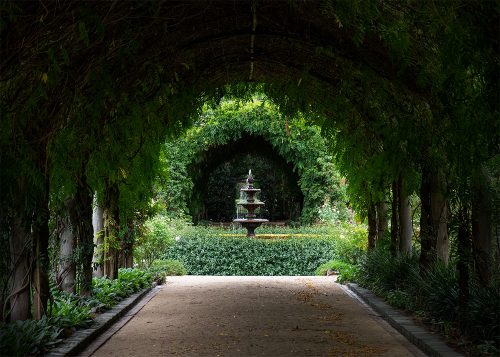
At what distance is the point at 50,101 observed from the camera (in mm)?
7062

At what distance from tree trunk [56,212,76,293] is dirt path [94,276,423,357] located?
1030mm

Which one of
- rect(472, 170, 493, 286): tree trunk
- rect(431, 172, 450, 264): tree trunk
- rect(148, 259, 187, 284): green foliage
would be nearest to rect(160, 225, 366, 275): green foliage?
rect(148, 259, 187, 284): green foliage

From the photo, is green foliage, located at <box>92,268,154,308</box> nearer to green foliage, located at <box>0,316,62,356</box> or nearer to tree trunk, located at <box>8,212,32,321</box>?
tree trunk, located at <box>8,212,32,321</box>

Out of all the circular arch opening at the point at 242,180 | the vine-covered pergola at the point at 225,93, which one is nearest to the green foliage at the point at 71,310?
the vine-covered pergola at the point at 225,93

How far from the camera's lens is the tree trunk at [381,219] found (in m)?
13.7

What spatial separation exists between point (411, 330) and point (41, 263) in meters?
4.12

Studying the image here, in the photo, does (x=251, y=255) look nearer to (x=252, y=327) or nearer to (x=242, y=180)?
(x=252, y=327)

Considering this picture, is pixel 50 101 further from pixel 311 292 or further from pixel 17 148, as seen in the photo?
pixel 311 292

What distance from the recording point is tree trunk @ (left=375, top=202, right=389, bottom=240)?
1370 centimetres

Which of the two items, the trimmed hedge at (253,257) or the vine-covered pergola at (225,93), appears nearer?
the vine-covered pergola at (225,93)

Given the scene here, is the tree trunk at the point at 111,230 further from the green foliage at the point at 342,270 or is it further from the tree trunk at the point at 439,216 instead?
the tree trunk at the point at 439,216

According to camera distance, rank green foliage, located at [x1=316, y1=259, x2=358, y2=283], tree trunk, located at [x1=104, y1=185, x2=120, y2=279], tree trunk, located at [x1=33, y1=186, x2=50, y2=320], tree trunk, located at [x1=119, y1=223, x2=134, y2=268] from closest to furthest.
Answer: tree trunk, located at [x1=33, y1=186, x2=50, y2=320] → tree trunk, located at [x1=104, y1=185, x2=120, y2=279] → tree trunk, located at [x1=119, y1=223, x2=134, y2=268] → green foliage, located at [x1=316, y1=259, x2=358, y2=283]

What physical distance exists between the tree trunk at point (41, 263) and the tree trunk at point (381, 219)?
25.9ft

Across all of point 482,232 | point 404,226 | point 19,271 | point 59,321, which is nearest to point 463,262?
point 482,232
